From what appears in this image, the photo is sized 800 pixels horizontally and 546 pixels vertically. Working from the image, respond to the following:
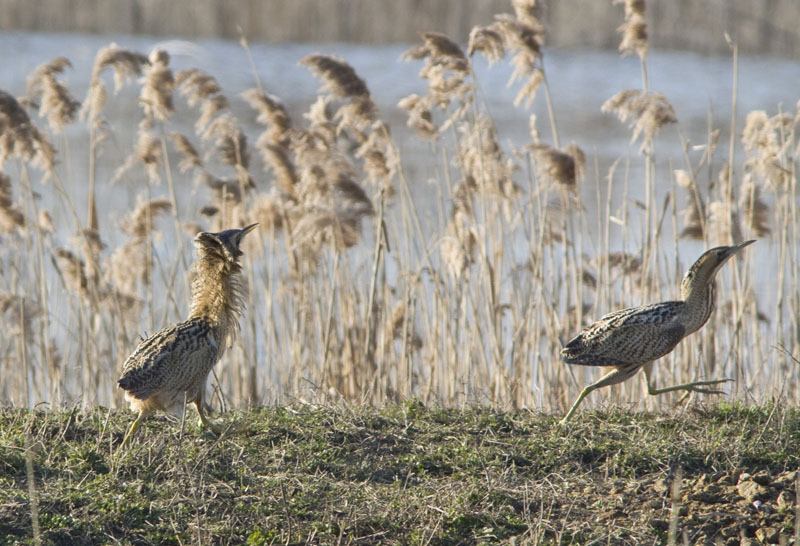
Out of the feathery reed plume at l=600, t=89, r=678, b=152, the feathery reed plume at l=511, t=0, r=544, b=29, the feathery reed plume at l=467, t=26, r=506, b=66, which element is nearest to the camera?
the feathery reed plume at l=600, t=89, r=678, b=152

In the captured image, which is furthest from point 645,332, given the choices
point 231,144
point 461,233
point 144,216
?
point 144,216

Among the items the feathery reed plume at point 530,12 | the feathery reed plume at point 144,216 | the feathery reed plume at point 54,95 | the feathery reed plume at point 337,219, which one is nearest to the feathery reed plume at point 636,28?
the feathery reed plume at point 530,12

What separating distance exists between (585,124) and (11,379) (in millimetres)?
12446

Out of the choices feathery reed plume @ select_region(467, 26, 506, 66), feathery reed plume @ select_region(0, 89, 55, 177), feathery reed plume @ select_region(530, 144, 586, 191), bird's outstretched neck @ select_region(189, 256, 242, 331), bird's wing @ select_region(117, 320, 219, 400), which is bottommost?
bird's wing @ select_region(117, 320, 219, 400)

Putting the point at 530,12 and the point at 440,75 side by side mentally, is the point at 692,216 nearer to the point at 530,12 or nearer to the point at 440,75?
the point at 530,12

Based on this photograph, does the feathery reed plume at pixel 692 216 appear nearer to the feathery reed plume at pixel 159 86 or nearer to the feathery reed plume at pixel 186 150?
the feathery reed plume at pixel 186 150

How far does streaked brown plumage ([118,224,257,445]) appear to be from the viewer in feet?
14.2

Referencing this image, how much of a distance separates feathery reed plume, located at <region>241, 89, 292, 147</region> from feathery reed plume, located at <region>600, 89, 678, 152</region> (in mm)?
2299

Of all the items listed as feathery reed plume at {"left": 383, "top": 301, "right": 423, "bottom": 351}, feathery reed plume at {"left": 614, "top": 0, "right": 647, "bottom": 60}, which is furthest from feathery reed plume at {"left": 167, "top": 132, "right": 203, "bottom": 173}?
feathery reed plume at {"left": 614, "top": 0, "right": 647, "bottom": 60}

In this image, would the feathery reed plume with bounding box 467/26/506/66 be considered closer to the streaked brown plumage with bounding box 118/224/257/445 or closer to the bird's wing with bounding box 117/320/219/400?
the streaked brown plumage with bounding box 118/224/257/445

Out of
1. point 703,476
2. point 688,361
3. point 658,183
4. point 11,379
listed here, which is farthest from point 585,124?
point 703,476

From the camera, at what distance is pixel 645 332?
15.8 ft

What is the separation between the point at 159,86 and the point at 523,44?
261cm

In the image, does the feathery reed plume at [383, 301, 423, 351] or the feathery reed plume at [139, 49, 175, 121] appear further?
the feathery reed plume at [139, 49, 175, 121]
